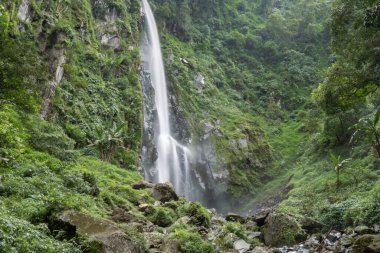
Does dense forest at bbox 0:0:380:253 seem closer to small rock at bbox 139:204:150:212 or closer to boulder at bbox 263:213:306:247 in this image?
boulder at bbox 263:213:306:247

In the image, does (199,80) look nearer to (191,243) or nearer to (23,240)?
(191,243)

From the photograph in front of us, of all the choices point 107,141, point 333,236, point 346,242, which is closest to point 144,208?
point 333,236

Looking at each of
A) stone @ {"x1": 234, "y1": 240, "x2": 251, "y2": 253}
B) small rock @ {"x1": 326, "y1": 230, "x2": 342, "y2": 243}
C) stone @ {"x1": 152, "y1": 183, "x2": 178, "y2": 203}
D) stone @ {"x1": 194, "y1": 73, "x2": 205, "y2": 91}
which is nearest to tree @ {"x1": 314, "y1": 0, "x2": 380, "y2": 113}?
small rock @ {"x1": 326, "y1": 230, "x2": 342, "y2": 243}

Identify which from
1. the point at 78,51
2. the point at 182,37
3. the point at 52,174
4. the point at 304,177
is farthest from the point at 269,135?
the point at 52,174

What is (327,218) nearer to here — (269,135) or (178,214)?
(178,214)

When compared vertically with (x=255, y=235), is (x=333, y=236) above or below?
above

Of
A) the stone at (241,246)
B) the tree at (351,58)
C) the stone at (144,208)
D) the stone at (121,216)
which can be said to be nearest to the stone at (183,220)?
the stone at (121,216)

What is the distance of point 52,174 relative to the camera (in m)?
13.8

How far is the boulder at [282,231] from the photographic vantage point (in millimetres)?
15266

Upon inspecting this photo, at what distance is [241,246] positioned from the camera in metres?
13.8

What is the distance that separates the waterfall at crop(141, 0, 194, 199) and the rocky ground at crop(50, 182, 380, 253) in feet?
37.5

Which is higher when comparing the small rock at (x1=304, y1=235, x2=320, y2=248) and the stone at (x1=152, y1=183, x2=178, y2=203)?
the stone at (x1=152, y1=183, x2=178, y2=203)

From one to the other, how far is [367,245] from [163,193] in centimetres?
1096

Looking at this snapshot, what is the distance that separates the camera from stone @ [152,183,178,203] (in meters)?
19.8
